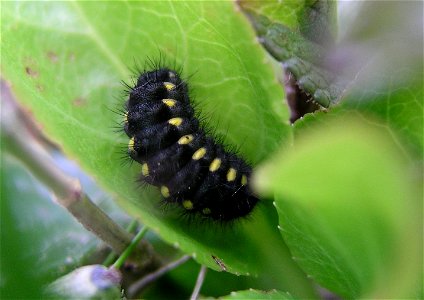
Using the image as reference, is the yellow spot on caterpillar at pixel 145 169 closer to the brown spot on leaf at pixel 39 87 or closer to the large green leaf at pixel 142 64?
the large green leaf at pixel 142 64

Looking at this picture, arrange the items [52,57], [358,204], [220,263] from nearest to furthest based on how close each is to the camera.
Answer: [358,204] → [220,263] → [52,57]

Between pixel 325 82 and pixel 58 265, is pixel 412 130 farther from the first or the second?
pixel 58 265

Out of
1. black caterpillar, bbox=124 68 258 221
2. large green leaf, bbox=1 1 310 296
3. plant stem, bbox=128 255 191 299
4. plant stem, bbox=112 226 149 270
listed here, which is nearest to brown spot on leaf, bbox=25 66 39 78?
large green leaf, bbox=1 1 310 296

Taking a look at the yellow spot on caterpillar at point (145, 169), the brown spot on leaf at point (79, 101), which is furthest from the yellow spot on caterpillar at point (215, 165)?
the brown spot on leaf at point (79, 101)

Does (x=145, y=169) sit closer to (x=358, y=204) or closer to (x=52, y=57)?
(x=52, y=57)

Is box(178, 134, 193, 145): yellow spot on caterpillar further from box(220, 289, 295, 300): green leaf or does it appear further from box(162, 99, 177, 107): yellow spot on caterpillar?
box(220, 289, 295, 300): green leaf

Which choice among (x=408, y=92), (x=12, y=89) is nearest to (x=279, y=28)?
(x=408, y=92)

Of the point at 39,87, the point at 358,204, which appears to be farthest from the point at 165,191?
the point at 358,204
